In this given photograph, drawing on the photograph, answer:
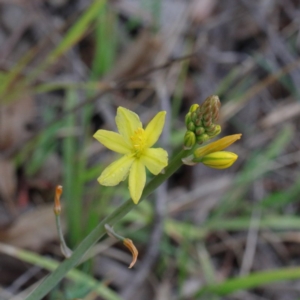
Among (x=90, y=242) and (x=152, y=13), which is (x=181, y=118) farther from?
(x=90, y=242)

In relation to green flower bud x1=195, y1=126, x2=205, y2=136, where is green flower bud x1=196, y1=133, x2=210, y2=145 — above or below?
below

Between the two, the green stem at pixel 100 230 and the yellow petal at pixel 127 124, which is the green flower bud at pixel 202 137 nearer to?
the green stem at pixel 100 230

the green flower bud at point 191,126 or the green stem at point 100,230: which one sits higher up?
the green flower bud at point 191,126

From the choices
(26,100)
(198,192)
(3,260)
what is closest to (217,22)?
(198,192)

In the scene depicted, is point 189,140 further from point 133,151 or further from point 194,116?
point 133,151

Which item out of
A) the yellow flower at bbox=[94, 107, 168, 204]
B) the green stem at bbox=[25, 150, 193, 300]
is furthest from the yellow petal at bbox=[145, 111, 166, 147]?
the green stem at bbox=[25, 150, 193, 300]

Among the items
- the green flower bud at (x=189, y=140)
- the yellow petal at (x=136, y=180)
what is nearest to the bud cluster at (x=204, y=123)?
the green flower bud at (x=189, y=140)

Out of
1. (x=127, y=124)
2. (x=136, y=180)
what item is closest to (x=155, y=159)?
(x=136, y=180)

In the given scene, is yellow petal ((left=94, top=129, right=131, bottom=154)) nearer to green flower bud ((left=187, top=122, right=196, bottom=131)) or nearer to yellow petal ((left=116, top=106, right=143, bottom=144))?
yellow petal ((left=116, top=106, right=143, bottom=144))
